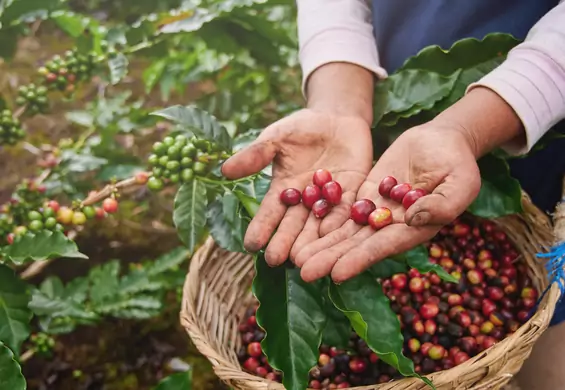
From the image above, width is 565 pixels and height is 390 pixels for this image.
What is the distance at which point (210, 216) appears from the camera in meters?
1.36

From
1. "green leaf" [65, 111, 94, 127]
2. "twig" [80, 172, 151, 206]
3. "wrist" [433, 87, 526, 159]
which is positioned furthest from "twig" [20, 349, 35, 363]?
"wrist" [433, 87, 526, 159]

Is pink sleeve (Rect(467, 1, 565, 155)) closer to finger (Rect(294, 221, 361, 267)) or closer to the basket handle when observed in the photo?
the basket handle

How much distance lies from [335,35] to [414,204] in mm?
668

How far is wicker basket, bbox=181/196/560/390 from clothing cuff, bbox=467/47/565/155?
24cm

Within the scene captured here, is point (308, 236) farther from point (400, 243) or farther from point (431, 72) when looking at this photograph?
point (431, 72)

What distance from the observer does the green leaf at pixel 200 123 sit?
1.33m

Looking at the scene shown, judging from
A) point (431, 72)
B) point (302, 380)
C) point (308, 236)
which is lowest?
point (302, 380)

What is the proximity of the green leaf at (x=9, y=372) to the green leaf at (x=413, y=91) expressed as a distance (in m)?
0.96

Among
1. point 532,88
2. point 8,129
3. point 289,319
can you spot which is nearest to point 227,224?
point 289,319

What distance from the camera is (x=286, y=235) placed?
3.69 ft

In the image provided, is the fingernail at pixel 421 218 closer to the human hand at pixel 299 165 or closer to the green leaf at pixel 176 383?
the human hand at pixel 299 165

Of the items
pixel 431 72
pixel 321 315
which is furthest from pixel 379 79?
pixel 321 315

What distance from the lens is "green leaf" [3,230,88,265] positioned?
1.29m

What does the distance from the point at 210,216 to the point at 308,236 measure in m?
0.32
